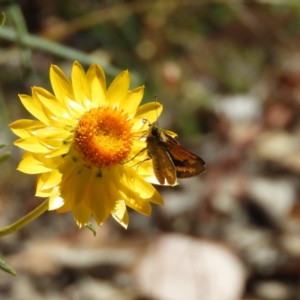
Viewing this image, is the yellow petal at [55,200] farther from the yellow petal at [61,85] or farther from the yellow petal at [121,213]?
the yellow petal at [61,85]

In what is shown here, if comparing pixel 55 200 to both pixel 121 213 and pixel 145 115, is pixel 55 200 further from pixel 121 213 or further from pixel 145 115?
pixel 145 115

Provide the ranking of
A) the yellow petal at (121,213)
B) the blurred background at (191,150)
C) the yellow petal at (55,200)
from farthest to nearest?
the blurred background at (191,150)
the yellow petal at (121,213)
the yellow petal at (55,200)

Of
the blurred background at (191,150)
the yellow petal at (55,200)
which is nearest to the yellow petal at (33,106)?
the yellow petal at (55,200)

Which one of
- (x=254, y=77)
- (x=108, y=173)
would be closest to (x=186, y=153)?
(x=108, y=173)

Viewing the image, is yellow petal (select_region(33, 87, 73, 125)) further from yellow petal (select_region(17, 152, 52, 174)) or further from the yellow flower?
yellow petal (select_region(17, 152, 52, 174))

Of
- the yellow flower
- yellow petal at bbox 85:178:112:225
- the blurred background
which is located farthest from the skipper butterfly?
the blurred background

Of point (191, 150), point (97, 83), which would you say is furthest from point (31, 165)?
point (191, 150)
